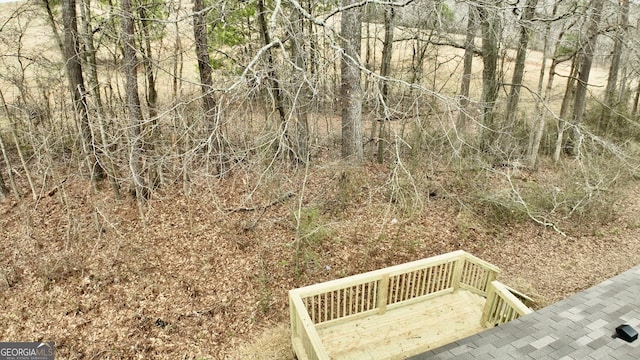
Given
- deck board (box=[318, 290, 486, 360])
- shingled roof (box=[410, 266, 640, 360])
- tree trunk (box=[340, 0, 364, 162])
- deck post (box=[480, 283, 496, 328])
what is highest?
tree trunk (box=[340, 0, 364, 162])

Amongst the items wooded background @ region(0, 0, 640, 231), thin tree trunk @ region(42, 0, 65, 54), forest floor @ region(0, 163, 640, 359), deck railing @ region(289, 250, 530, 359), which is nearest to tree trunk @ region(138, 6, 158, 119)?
wooded background @ region(0, 0, 640, 231)

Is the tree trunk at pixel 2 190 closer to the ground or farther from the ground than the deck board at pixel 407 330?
farther from the ground

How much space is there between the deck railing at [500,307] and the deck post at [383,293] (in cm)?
134

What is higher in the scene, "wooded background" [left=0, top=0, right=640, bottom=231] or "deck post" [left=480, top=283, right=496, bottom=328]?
"wooded background" [left=0, top=0, right=640, bottom=231]

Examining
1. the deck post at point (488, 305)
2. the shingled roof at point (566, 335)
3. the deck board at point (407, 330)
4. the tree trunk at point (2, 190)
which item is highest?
the shingled roof at point (566, 335)

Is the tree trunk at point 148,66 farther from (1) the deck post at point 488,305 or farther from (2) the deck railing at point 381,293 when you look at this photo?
(1) the deck post at point 488,305

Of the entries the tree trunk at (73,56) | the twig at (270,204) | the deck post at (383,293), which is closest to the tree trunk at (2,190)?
the tree trunk at (73,56)

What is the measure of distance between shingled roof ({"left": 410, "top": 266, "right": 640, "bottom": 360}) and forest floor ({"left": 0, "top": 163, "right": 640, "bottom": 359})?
2.00 m

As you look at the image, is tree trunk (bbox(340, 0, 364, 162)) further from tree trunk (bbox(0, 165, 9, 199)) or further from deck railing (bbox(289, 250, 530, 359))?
tree trunk (bbox(0, 165, 9, 199))

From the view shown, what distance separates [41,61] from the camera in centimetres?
743

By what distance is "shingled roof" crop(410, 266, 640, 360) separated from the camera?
9.94ft

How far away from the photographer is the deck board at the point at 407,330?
4.58m

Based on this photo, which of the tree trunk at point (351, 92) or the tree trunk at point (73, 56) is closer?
the tree trunk at point (73, 56)

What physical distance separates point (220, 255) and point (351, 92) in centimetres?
454
